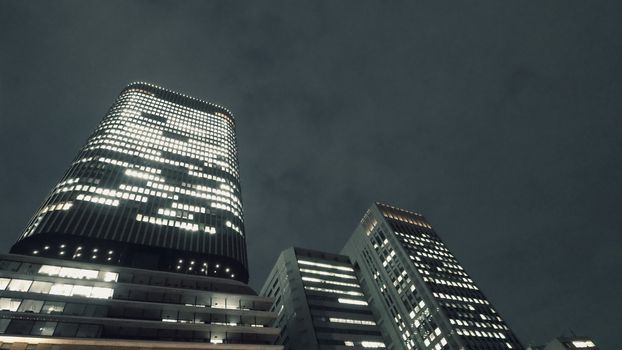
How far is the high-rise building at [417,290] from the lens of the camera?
331 ft

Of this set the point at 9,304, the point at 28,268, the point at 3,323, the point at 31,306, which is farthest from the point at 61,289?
the point at 3,323

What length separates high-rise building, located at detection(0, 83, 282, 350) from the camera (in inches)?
2120

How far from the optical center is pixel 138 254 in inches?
3051

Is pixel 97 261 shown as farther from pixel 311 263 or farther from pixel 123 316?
pixel 311 263

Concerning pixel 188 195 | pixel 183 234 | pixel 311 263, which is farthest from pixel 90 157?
pixel 311 263

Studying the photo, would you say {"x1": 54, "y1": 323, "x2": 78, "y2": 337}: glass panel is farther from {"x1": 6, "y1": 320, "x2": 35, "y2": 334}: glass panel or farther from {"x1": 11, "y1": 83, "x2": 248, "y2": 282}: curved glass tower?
{"x1": 11, "y1": 83, "x2": 248, "y2": 282}: curved glass tower

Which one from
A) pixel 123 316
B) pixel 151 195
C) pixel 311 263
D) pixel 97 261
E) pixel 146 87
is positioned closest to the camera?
pixel 123 316

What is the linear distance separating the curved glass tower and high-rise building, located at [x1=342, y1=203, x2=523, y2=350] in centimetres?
5634

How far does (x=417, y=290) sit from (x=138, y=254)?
8127 cm

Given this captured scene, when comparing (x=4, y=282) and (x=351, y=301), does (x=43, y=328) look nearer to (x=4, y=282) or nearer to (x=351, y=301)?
(x=4, y=282)

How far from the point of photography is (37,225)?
246ft

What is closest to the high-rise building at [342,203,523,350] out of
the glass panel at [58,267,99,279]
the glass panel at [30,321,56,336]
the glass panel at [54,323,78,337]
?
the glass panel at [54,323,78,337]

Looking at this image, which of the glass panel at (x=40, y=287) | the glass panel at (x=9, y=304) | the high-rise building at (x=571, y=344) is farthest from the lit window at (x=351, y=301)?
the glass panel at (x=9, y=304)

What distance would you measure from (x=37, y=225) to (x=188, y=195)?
32670 mm
